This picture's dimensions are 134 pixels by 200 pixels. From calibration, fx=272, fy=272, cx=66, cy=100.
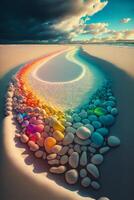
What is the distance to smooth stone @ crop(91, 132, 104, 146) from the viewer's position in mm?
1009

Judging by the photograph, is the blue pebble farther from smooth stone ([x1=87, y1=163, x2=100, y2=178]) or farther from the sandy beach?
smooth stone ([x1=87, y1=163, x2=100, y2=178])

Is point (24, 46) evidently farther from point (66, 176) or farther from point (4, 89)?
point (66, 176)

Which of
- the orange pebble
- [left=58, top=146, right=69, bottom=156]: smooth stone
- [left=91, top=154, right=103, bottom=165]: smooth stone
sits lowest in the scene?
[left=91, top=154, right=103, bottom=165]: smooth stone

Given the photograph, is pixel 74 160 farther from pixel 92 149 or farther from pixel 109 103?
pixel 109 103

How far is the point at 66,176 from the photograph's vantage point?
37.6 inches

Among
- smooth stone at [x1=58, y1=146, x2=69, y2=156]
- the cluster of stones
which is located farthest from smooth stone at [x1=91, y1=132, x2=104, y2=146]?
smooth stone at [x1=58, y1=146, x2=69, y2=156]

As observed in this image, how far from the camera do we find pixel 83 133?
1023 millimetres

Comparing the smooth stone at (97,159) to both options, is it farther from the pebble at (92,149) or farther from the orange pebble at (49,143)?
the orange pebble at (49,143)

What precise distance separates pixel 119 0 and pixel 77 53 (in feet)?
0.91

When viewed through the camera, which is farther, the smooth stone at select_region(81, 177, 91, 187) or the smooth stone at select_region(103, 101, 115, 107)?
the smooth stone at select_region(103, 101, 115, 107)

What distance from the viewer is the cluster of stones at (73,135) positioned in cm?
97

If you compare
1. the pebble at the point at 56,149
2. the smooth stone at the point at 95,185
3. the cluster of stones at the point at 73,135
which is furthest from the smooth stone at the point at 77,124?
the smooth stone at the point at 95,185

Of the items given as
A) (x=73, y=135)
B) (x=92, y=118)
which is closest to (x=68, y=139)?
(x=73, y=135)

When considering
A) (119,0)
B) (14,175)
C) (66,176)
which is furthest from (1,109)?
(119,0)
